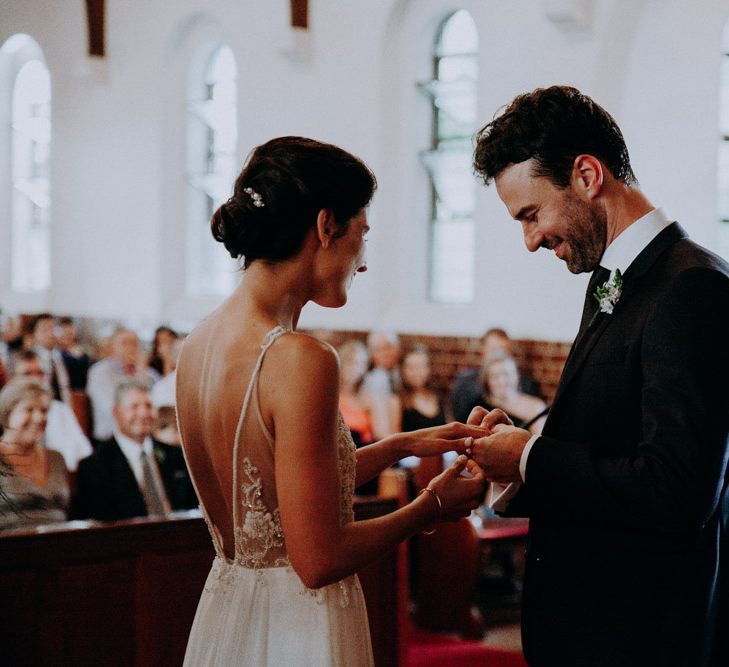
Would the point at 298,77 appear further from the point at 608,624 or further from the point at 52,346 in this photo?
the point at 608,624

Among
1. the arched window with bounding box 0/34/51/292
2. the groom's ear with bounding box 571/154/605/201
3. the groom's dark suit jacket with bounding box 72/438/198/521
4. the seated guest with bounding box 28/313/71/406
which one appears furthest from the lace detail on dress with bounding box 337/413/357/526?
the arched window with bounding box 0/34/51/292

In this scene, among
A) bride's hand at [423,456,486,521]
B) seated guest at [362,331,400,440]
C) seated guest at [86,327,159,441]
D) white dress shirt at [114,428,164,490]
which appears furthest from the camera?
seated guest at [86,327,159,441]

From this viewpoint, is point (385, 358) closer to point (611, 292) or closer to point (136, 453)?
point (136, 453)

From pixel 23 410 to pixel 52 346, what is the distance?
5.29 metres

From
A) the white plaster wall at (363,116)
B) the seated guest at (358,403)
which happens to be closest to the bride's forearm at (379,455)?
the seated guest at (358,403)

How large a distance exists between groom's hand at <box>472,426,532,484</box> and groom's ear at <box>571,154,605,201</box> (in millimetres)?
511

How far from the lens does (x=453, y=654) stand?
19.0 feet

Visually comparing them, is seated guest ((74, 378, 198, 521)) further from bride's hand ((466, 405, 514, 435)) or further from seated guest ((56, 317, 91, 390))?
seated guest ((56, 317, 91, 390))

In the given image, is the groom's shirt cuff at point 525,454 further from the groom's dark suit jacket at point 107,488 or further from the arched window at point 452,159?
the arched window at point 452,159

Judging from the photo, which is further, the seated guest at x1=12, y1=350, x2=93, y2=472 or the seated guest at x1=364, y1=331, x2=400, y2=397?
the seated guest at x1=364, y1=331, x2=400, y2=397

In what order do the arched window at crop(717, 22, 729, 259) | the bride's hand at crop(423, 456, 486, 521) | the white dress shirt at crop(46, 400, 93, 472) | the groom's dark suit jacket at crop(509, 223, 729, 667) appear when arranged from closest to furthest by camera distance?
the groom's dark suit jacket at crop(509, 223, 729, 667) < the bride's hand at crop(423, 456, 486, 521) < the white dress shirt at crop(46, 400, 93, 472) < the arched window at crop(717, 22, 729, 259)

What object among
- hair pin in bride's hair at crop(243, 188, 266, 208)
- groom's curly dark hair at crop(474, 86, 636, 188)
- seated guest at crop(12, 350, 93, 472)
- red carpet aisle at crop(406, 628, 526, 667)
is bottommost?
red carpet aisle at crop(406, 628, 526, 667)

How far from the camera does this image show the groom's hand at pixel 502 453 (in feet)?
7.41

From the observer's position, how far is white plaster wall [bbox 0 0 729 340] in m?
7.93
